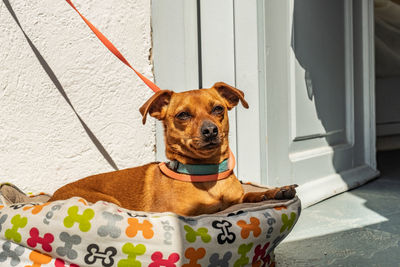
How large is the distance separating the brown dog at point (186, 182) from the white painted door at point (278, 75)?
0.59m

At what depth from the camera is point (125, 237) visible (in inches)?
58.1

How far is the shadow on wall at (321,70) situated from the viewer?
9.70ft

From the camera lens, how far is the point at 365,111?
3818mm

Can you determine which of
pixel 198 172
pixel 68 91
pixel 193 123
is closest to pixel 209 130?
pixel 193 123

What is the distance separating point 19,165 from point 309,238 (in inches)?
→ 64.5

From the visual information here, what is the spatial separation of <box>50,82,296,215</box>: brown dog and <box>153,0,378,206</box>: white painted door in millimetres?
591

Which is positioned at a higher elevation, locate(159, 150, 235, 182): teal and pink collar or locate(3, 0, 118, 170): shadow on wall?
locate(3, 0, 118, 170): shadow on wall

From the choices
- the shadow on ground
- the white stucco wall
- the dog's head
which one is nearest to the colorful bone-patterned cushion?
the dog's head

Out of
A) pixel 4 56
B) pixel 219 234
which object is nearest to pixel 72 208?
pixel 219 234

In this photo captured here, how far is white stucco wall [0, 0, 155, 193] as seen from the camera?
2.41 metres

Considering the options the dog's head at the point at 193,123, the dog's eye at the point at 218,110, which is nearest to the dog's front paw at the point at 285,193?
the dog's head at the point at 193,123

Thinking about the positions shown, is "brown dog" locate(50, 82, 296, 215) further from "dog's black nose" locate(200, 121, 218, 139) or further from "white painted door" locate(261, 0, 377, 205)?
"white painted door" locate(261, 0, 377, 205)

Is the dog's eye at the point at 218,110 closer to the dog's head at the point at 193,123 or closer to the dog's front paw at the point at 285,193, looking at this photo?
the dog's head at the point at 193,123

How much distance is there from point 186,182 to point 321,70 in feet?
5.90
